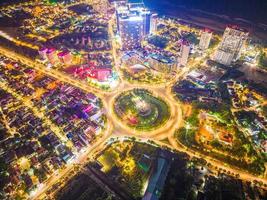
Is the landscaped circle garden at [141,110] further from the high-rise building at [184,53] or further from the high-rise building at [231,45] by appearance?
the high-rise building at [231,45]

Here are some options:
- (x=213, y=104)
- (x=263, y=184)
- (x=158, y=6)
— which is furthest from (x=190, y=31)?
(x=263, y=184)

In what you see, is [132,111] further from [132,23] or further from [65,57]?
[132,23]

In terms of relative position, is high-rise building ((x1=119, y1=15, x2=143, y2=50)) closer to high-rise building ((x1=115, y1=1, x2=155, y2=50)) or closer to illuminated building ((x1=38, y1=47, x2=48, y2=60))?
high-rise building ((x1=115, y1=1, x2=155, y2=50))

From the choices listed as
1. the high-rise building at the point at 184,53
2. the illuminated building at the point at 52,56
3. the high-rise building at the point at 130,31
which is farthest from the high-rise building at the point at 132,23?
the illuminated building at the point at 52,56

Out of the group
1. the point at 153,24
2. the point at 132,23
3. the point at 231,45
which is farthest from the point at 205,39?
the point at 132,23

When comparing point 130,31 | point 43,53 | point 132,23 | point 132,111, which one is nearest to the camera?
point 132,111

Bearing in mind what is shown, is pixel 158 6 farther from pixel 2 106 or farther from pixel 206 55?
pixel 2 106
